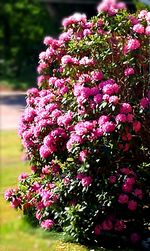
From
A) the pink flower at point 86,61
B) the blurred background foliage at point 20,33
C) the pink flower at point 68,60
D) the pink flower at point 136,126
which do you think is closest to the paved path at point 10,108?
the blurred background foliage at point 20,33

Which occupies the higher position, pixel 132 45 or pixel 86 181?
pixel 132 45

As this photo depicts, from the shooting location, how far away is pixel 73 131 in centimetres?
549

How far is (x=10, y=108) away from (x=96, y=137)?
12796mm

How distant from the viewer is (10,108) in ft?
58.7

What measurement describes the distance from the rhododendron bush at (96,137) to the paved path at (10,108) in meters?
6.69

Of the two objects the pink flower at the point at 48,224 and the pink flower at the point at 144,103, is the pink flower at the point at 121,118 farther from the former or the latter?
the pink flower at the point at 48,224

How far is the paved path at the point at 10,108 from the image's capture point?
1473 centimetres

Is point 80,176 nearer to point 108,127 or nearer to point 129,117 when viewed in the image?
point 108,127

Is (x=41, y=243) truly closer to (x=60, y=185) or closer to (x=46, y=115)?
(x=60, y=185)

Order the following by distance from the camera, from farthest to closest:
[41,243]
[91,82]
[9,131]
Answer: [9,131] → [91,82] → [41,243]

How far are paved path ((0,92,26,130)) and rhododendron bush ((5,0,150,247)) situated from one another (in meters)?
6.69

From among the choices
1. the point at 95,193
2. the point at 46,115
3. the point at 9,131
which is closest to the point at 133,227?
the point at 95,193

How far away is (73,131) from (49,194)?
0.62 m

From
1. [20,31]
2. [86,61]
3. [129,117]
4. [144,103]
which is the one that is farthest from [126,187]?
[20,31]
